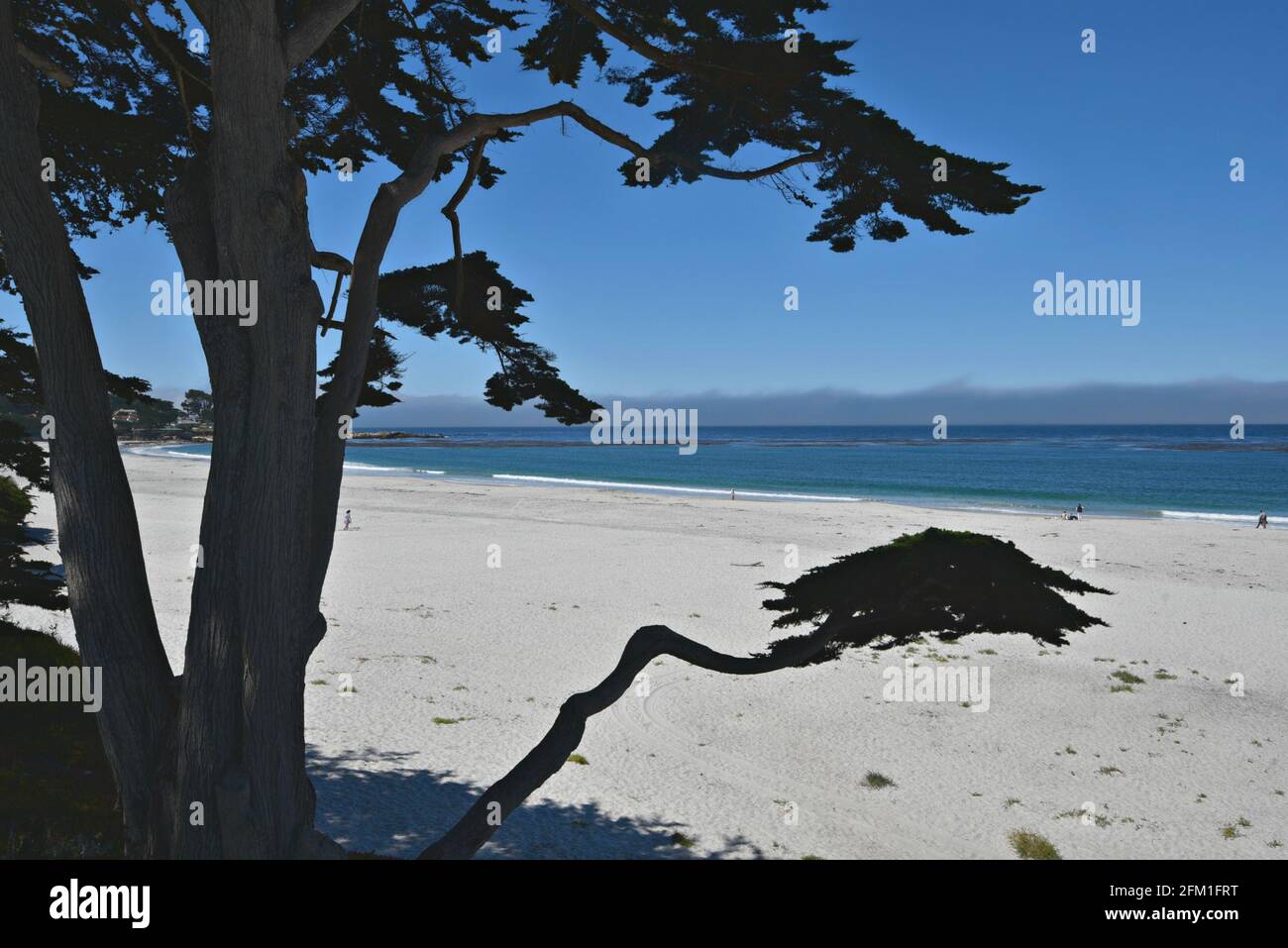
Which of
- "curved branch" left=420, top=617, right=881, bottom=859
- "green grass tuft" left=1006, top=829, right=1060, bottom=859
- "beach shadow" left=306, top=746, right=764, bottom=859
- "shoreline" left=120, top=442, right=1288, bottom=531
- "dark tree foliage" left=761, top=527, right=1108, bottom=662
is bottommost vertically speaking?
"green grass tuft" left=1006, top=829, right=1060, bottom=859

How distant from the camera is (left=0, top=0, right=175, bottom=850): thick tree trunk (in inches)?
141

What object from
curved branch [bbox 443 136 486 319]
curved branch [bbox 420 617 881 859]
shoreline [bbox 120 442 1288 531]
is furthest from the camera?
shoreline [bbox 120 442 1288 531]

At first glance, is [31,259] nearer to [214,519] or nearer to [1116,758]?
[214,519]

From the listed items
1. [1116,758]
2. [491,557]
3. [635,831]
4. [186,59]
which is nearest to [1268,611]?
[1116,758]

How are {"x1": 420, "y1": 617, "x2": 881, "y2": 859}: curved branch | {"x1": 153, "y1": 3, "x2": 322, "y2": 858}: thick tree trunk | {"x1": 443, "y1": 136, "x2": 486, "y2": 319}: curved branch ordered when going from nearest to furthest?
{"x1": 153, "y1": 3, "x2": 322, "y2": 858}: thick tree trunk
{"x1": 420, "y1": 617, "x2": 881, "y2": 859}: curved branch
{"x1": 443, "y1": 136, "x2": 486, "y2": 319}: curved branch

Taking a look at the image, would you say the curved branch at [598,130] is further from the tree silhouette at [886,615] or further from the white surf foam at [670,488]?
the white surf foam at [670,488]

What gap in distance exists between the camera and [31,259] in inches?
142

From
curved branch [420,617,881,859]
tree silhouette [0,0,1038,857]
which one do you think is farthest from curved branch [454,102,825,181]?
curved branch [420,617,881,859]

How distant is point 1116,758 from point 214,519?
8.84 metres

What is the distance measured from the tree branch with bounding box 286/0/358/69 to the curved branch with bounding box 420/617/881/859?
3160 mm

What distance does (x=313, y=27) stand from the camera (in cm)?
383

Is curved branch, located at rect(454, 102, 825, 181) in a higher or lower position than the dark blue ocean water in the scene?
higher

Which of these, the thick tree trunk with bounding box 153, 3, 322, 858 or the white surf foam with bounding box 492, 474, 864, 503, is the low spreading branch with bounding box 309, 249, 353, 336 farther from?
the white surf foam with bounding box 492, 474, 864, 503

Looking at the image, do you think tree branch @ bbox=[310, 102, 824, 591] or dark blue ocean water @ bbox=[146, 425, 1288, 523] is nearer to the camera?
tree branch @ bbox=[310, 102, 824, 591]
